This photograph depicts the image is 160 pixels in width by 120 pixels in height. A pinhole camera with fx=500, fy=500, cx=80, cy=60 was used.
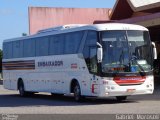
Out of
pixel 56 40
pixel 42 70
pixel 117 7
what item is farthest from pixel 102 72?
pixel 117 7

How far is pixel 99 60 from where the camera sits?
1961cm

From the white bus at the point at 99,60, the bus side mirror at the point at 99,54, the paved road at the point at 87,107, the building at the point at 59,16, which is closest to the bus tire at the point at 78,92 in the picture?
the white bus at the point at 99,60

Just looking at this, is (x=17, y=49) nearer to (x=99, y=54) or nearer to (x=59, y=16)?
(x=99, y=54)

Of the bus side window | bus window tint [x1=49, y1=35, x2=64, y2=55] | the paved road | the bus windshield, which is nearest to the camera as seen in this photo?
the paved road

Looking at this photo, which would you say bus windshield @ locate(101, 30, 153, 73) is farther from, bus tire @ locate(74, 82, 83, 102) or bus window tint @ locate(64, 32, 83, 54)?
bus tire @ locate(74, 82, 83, 102)

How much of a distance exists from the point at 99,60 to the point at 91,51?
925mm

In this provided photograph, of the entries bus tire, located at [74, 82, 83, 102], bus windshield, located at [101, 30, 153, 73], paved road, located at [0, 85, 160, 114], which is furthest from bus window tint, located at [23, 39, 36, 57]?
bus windshield, located at [101, 30, 153, 73]

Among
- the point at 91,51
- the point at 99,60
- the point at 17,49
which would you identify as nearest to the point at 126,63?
the point at 99,60

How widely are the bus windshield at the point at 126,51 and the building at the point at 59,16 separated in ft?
105

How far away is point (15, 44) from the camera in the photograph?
28.1 m

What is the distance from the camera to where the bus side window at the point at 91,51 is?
66.1 feet

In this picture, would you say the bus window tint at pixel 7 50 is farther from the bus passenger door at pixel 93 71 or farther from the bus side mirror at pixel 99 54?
the bus side mirror at pixel 99 54

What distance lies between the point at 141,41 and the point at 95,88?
108 inches

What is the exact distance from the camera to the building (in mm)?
53125
